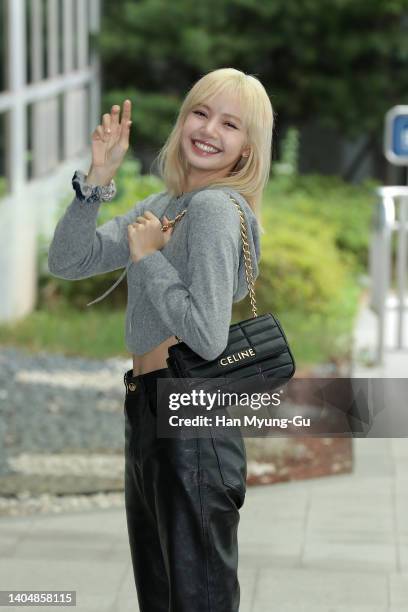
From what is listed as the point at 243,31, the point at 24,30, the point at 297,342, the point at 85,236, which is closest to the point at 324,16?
the point at 243,31

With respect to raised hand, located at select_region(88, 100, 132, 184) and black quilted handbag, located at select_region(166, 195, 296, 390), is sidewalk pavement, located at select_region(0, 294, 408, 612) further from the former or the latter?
raised hand, located at select_region(88, 100, 132, 184)

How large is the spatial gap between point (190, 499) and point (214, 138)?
90 cm

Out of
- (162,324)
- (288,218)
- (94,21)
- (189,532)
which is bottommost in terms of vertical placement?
(288,218)

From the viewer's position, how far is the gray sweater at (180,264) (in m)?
2.88

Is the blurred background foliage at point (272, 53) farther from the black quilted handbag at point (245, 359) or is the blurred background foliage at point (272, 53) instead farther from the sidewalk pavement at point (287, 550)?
the black quilted handbag at point (245, 359)

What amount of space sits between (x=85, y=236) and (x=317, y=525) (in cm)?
280

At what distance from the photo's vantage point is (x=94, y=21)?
56.2 feet

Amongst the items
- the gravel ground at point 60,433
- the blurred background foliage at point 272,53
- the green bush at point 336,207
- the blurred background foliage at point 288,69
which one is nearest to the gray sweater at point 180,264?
the gravel ground at point 60,433

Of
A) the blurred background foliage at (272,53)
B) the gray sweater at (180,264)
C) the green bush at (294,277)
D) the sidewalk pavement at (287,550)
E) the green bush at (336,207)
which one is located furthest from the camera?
the blurred background foliage at (272,53)

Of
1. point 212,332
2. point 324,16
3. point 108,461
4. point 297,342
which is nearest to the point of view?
point 212,332

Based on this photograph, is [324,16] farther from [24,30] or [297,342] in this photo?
[297,342]

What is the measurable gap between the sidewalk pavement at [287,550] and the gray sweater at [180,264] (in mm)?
1749

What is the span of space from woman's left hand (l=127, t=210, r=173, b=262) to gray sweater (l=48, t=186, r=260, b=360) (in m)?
0.02

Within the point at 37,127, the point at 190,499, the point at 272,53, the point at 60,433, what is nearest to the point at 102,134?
the point at 190,499
